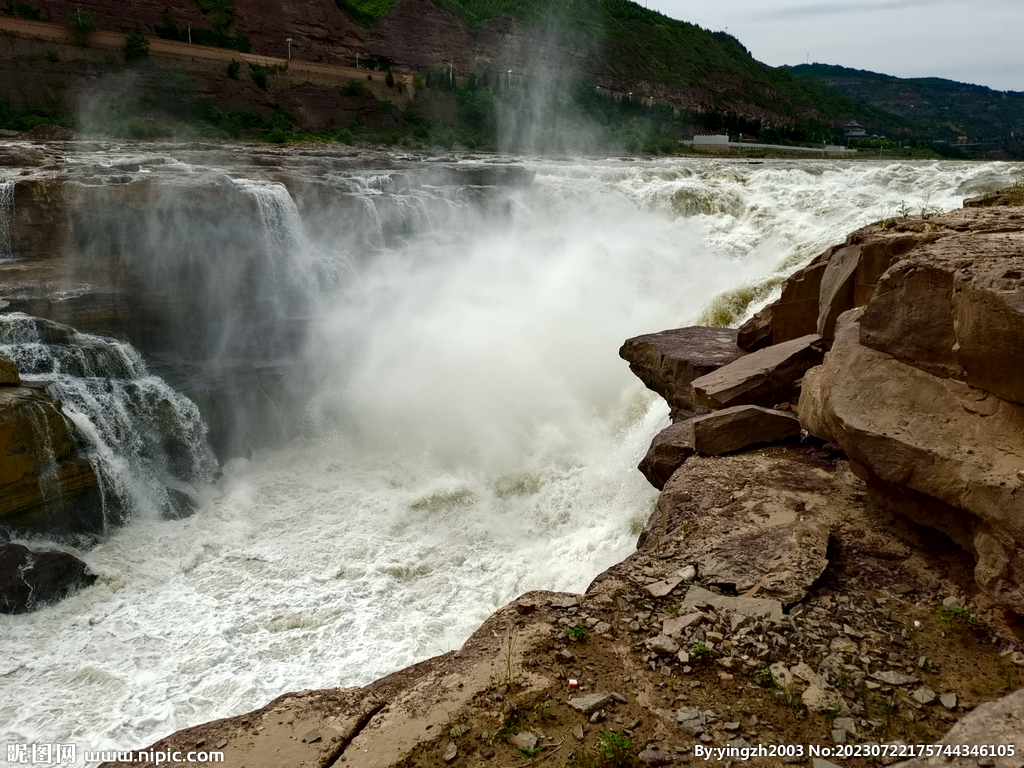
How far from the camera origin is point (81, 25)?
29.6 meters

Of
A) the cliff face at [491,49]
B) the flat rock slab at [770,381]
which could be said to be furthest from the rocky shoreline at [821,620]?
the cliff face at [491,49]

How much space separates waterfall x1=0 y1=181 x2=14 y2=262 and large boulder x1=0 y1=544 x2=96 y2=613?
558 cm

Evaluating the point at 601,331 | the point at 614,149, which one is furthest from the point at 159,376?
the point at 614,149

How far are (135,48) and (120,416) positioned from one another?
90.1 feet

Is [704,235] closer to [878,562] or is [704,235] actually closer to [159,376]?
[159,376]

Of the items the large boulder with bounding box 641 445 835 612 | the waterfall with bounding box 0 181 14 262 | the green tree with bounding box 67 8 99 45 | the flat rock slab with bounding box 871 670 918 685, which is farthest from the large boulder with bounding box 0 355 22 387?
the green tree with bounding box 67 8 99 45

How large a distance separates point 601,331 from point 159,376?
6.27m

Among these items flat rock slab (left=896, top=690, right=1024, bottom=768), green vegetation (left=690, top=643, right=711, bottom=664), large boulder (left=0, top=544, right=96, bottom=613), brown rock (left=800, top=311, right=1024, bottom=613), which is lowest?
Answer: large boulder (left=0, top=544, right=96, bottom=613)

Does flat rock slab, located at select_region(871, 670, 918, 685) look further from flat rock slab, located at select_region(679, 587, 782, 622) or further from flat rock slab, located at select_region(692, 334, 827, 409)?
flat rock slab, located at select_region(692, 334, 827, 409)

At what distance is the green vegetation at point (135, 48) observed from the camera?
30422mm

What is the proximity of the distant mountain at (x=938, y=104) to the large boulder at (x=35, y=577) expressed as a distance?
5991 centimetres

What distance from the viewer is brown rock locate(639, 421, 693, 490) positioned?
5.89m

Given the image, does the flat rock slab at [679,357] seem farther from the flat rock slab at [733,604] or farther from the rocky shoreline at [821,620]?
the flat rock slab at [733,604]

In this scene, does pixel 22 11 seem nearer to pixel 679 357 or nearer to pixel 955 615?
pixel 679 357
